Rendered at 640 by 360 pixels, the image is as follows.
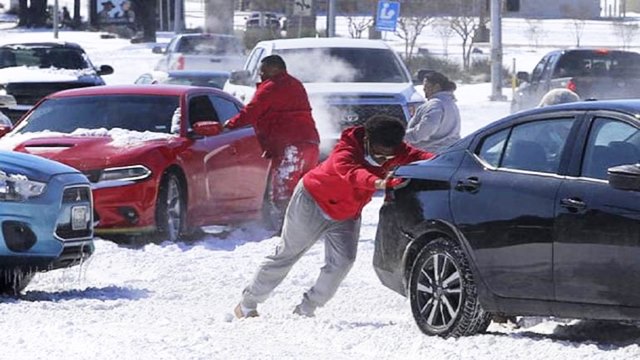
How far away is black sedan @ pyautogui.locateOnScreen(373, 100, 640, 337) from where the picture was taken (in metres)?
7.97

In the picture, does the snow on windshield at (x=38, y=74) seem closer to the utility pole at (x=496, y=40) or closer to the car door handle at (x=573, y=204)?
the utility pole at (x=496, y=40)

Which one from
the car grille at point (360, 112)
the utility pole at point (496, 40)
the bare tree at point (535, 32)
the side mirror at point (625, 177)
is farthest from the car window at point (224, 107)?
the bare tree at point (535, 32)

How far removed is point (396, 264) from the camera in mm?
9453

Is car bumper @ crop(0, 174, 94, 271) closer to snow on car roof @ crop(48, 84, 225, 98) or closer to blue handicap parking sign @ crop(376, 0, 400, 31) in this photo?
snow on car roof @ crop(48, 84, 225, 98)

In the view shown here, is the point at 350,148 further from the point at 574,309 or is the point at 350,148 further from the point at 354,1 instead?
the point at 354,1

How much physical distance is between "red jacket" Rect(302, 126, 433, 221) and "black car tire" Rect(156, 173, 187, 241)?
4.33 m

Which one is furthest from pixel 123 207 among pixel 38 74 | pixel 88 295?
pixel 38 74

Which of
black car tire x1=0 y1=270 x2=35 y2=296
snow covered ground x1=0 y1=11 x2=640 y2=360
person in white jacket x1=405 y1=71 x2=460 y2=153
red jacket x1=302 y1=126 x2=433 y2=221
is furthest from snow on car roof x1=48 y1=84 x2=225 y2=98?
red jacket x1=302 y1=126 x2=433 y2=221

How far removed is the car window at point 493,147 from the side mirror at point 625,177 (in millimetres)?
1228

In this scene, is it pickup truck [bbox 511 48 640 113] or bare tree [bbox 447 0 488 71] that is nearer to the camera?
pickup truck [bbox 511 48 640 113]

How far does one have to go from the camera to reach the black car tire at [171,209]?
46.0 ft

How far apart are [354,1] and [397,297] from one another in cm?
8781

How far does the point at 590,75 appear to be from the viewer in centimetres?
2450

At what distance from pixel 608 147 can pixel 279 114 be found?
651 centimetres
